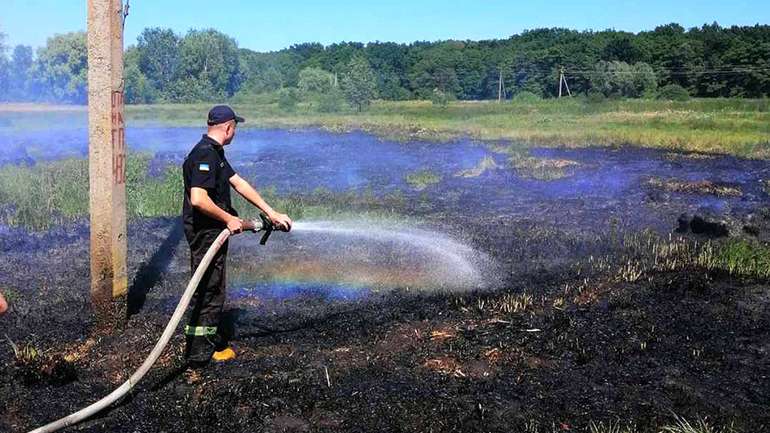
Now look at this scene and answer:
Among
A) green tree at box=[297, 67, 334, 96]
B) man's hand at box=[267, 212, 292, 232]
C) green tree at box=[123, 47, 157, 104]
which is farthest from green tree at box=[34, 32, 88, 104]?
man's hand at box=[267, 212, 292, 232]

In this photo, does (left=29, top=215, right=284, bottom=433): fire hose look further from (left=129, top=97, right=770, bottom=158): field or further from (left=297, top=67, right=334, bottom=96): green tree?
(left=297, top=67, right=334, bottom=96): green tree

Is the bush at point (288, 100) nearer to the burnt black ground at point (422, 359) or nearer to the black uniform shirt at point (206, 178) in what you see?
the burnt black ground at point (422, 359)

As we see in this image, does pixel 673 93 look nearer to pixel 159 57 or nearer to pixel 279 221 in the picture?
pixel 159 57

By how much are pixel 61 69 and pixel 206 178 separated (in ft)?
102

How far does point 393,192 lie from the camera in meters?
14.2

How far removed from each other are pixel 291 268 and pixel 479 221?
4.11m

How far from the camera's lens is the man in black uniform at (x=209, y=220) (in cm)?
458

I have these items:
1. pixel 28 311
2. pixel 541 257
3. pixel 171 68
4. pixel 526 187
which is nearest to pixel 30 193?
pixel 28 311

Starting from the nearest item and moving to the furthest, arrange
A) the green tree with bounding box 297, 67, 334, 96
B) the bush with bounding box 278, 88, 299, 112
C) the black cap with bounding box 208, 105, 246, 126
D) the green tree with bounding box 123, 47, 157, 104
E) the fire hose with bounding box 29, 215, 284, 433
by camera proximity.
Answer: the fire hose with bounding box 29, 215, 284, 433 → the black cap with bounding box 208, 105, 246, 126 → the green tree with bounding box 123, 47, 157, 104 → the bush with bounding box 278, 88, 299, 112 → the green tree with bounding box 297, 67, 334, 96

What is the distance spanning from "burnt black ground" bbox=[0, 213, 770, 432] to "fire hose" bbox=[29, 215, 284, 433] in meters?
0.17

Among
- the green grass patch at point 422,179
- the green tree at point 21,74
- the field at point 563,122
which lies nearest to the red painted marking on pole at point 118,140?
the green grass patch at point 422,179

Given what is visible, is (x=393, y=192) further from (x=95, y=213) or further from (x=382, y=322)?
(x=95, y=213)

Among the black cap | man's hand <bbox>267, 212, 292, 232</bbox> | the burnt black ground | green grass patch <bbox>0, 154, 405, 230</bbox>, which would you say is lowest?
the burnt black ground

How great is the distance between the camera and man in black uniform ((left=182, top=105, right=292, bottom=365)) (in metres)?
4.58
